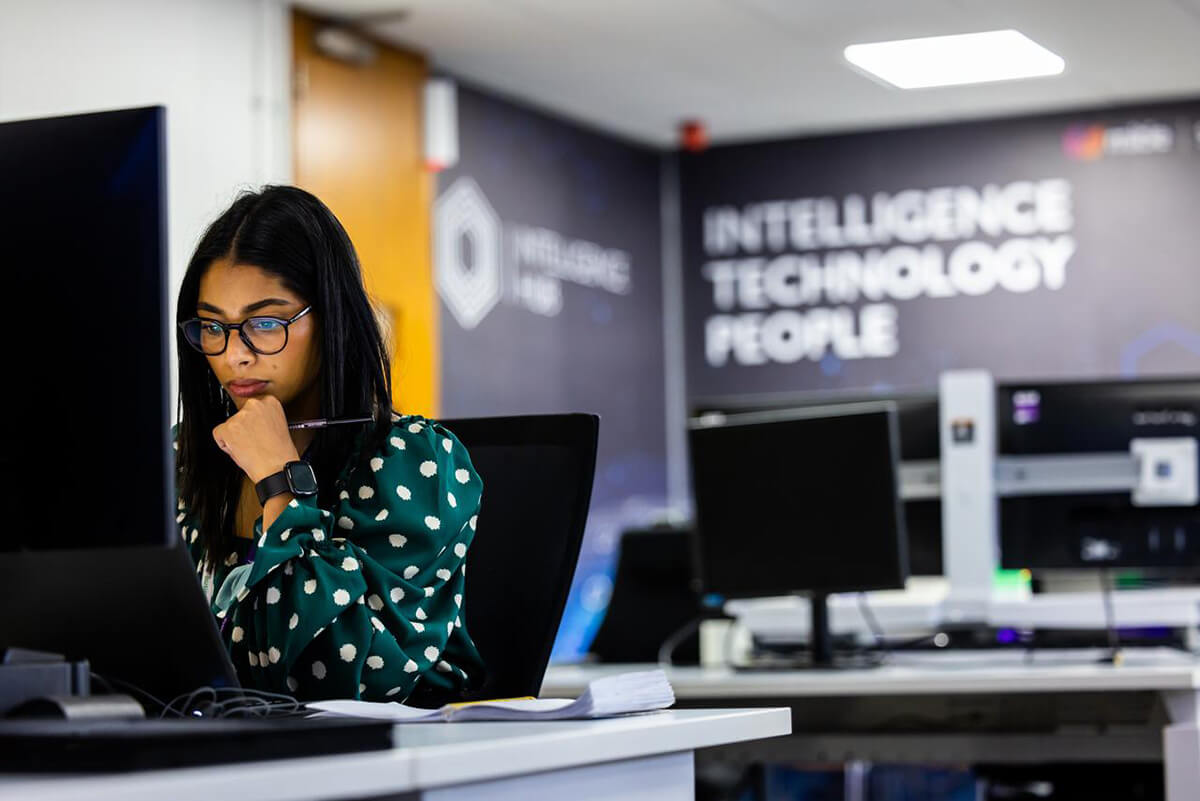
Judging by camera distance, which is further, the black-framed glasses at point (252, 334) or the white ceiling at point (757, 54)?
the white ceiling at point (757, 54)

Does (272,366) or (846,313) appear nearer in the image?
(272,366)

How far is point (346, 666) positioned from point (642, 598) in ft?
9.28

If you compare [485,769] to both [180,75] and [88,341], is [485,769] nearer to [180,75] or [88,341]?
[88,341]

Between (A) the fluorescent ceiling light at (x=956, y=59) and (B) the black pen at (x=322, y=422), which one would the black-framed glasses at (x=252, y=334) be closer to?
(B) the black pen at (x=322, y=422)

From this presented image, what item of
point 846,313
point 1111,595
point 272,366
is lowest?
point 1111,595

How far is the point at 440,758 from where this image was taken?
102 centimetres

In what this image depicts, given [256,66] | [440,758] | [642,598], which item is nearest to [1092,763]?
[642,598]

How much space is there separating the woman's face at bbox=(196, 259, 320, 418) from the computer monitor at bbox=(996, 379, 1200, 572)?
196cm

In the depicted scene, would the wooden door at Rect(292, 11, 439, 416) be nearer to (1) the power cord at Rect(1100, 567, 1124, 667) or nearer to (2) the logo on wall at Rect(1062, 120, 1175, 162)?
(1) the power cord at Rect(1100, 567, 1124, 667)

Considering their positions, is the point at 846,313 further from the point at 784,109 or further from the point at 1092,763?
the point at 1092,763

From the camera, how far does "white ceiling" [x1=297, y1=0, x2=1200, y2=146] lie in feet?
17.4

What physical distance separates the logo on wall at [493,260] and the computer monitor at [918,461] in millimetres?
2594

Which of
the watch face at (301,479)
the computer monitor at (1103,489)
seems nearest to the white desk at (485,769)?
the watch face at (301,479)

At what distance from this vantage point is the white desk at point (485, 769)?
3.09 ft
